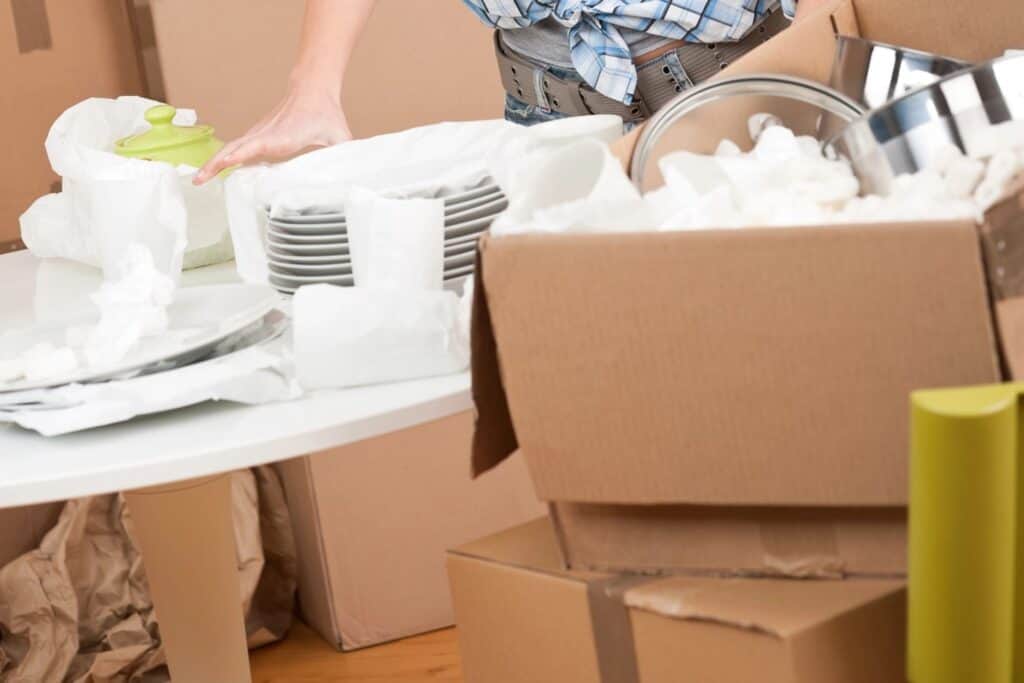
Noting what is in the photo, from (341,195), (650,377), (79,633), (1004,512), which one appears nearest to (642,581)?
(650,377)

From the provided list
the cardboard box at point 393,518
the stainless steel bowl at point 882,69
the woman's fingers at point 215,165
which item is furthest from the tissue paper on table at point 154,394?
the cardboard box at point 393,518

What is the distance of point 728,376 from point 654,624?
16cm

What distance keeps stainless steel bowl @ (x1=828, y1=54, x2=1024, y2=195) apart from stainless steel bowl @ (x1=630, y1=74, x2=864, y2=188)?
0.10 m

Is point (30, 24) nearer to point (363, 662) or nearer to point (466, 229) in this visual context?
point (363, 662)

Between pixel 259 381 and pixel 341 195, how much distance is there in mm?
252

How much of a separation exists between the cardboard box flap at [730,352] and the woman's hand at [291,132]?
0.66m

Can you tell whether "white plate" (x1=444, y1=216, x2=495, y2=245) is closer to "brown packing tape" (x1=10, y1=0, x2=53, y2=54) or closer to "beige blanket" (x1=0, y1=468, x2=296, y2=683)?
"beige blanket" (x1=0, y1=468, x2=296, y2=683)

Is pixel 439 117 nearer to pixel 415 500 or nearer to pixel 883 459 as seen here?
pixel 415 500

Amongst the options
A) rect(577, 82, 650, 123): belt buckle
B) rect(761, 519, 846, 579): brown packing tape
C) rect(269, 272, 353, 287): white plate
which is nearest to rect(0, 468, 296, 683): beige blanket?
rect(577, 82, 650, 123): belt buckle

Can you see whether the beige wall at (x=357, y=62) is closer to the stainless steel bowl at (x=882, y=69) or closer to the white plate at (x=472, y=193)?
the white plate at (x=472, y=193)

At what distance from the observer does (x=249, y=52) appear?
293 centimetres

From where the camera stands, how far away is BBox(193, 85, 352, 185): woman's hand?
1499 millimetres

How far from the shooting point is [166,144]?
155 cm

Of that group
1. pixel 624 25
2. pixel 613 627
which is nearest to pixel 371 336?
pixel 613 627
